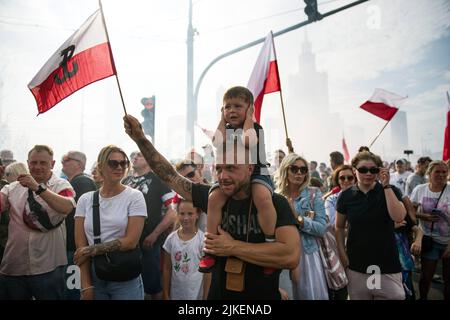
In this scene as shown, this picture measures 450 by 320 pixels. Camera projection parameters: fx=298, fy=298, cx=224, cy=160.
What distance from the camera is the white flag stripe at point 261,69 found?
5.47 m

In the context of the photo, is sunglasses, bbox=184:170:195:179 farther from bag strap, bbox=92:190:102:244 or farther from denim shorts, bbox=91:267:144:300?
denim shorts, bbox=91:267:144:300

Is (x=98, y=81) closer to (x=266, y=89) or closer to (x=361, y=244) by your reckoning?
(x=266, y=89)

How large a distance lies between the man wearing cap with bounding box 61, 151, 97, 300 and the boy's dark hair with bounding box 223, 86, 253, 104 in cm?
279

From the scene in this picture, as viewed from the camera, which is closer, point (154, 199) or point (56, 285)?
point (56, 285)

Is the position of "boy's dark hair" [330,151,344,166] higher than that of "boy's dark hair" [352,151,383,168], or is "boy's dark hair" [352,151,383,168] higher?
"boy's dark hair" [330,151,344,166]

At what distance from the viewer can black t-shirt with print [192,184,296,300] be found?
1.92 metres

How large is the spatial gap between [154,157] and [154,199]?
6.94 feet

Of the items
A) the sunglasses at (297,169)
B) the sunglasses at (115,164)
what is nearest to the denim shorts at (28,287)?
the sunglasses at (115,164)

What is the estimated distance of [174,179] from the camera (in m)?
2.40

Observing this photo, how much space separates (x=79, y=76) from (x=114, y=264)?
2.07 m

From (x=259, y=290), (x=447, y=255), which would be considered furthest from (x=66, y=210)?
(x=447, y=255)

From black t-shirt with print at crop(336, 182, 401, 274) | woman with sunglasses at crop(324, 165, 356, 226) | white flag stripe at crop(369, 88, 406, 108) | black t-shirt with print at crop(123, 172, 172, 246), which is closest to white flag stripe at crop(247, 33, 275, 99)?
woman with sunglasses at crop(324, 165, 356, 226)

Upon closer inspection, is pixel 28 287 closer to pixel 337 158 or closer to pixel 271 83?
pixel 271 83

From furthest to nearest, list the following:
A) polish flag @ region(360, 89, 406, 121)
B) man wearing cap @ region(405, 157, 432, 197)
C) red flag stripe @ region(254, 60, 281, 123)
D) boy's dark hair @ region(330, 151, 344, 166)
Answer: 1. man wearing cap @ region(405, 157, 432, 197)
2. polish flag @ region(360, 89, 406, 121)
3. boy's dark hair @ region(330, 151, 344, 166)
4. red flag stripe @ region(254, 60, 281, 123)
